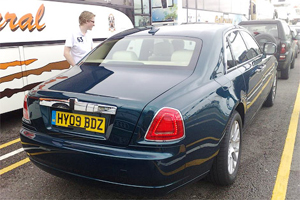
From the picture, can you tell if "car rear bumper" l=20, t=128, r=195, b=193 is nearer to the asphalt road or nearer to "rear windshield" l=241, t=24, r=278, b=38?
the asphalt road

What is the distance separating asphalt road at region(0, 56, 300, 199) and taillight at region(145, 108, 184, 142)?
515 mm

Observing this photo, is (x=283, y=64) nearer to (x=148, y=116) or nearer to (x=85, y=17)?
(x=85, y=17)

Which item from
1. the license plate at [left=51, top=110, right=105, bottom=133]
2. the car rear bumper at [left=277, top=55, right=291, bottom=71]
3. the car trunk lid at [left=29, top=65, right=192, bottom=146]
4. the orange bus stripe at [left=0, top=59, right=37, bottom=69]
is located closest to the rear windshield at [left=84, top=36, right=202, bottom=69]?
the car trunk lid at [left=29, top=65, right=192, bottom=146]

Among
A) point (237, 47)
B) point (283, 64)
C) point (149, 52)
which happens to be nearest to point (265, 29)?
point (283, 64)

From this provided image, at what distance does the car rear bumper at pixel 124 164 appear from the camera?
2.21 m

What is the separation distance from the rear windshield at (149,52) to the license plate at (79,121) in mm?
952

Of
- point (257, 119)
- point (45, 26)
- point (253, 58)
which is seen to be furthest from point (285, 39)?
point (45, 26)

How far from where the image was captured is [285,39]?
28.6ft

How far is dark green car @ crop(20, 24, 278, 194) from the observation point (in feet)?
7.41

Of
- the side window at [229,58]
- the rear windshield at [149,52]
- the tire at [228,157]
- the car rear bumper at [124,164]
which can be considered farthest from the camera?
the side window at [229,58]

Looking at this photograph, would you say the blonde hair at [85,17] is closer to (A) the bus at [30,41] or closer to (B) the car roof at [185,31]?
(A) the bus at [30,41]

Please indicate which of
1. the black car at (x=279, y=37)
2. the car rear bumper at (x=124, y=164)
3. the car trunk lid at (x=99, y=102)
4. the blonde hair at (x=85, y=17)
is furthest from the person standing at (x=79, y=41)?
the black car at (x=279, y=37)

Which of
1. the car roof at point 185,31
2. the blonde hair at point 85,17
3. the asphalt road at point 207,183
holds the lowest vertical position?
the asphalt road at point 207,183

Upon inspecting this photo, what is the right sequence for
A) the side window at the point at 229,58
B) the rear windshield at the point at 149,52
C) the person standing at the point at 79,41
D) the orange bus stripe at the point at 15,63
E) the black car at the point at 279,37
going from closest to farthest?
the rear windshield at the point at 149,52
the side window at the point at 229,58
the orange bus stripe at the point at 15,63
the person standing at the point at 79,41
the black car at the point at 279,37
